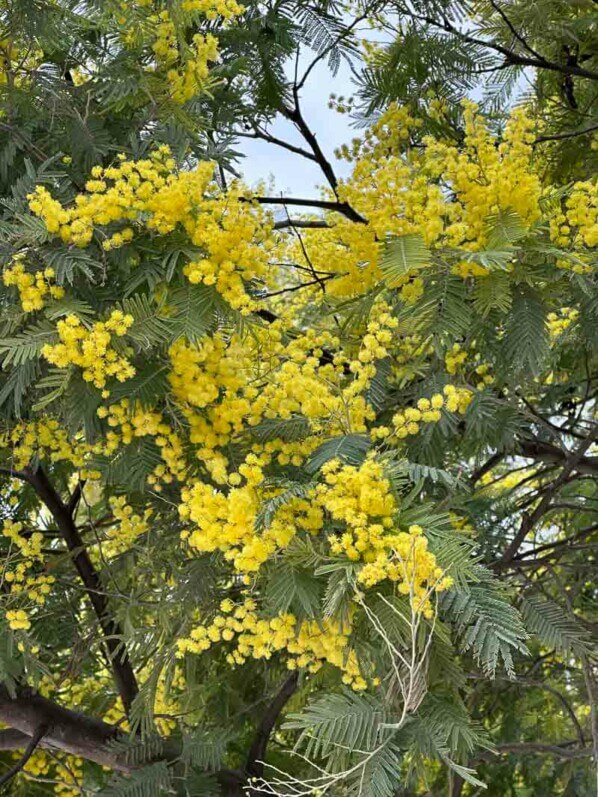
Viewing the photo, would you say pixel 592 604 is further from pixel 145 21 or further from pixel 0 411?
pixel 145 21

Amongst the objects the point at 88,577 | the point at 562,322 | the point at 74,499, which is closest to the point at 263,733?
the point at 88,577

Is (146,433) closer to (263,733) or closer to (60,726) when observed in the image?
(60,726)

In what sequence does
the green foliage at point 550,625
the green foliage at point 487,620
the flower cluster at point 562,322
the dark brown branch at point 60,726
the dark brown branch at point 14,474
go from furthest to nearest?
1. the dark brown branch at point 60,726
2. the dark brown branch at point 14,474
3. the flower cluster at point 562,322
4. the green foliage at point 550,625
5. the green foliage at point 487,620

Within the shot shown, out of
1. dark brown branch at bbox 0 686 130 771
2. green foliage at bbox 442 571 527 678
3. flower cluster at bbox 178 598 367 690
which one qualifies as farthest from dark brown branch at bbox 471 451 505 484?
green foliage at bbox 442 571 527 678

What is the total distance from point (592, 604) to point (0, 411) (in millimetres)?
2646

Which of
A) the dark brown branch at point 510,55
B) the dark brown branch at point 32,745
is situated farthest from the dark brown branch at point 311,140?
the dark brown branch at point 32,745

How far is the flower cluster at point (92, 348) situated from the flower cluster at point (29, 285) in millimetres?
75

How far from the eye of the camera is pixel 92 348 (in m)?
1.90

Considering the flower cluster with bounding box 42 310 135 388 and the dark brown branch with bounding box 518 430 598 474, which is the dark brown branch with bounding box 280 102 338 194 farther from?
the flower cluster with bounding box 42 310 135 388

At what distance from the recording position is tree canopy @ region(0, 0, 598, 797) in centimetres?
192

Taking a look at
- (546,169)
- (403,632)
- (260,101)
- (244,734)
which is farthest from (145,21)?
(244,734)

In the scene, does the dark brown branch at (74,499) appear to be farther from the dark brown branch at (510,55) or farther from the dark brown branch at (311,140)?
the dark brown branch at (510,55)

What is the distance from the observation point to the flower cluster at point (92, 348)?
74.4 inches

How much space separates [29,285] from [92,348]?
0.20 meters
